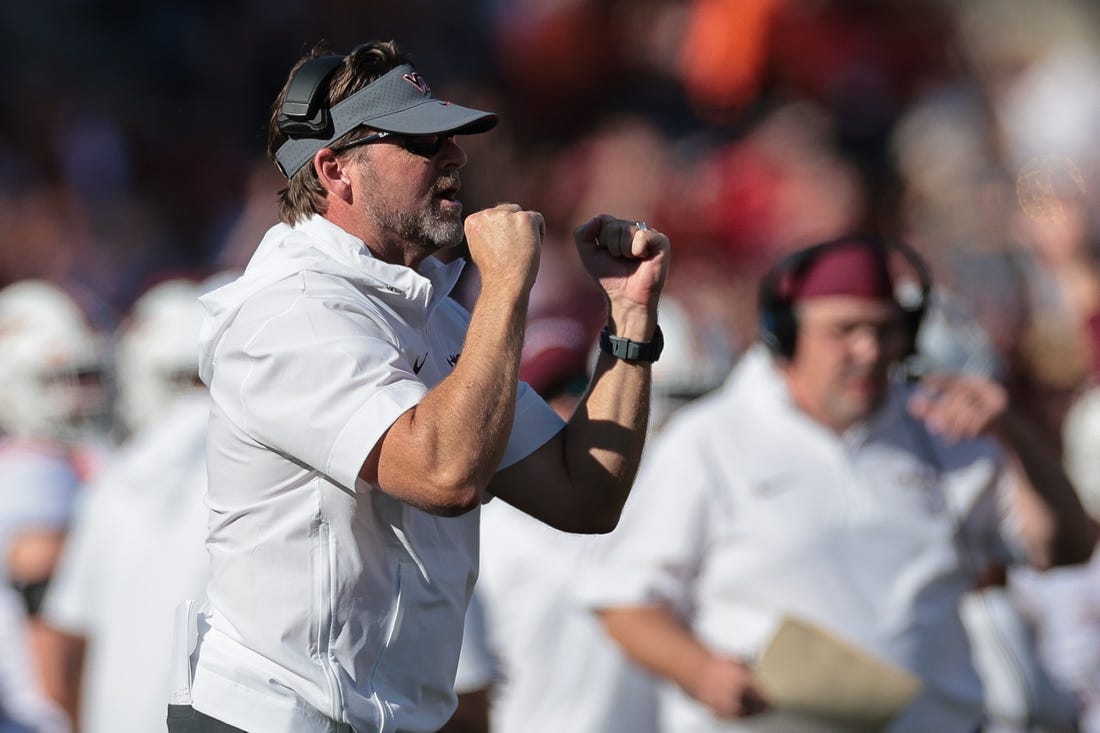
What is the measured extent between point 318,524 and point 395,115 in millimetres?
746

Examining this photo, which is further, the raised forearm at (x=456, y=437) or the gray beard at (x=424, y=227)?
the gray beard at (x=424, y=227)

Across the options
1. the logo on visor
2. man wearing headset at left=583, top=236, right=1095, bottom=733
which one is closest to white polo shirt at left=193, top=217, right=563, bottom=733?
the logo on visor

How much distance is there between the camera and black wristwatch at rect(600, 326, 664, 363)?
337 cm

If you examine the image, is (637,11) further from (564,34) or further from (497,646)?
(497,646)

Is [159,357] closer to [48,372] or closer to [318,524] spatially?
[48,372]

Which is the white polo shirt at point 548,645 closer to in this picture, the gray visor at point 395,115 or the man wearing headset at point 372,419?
the man wearing headset at point 372,419

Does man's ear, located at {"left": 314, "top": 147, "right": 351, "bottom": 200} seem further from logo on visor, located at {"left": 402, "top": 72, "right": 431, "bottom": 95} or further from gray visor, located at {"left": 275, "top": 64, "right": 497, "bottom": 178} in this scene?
logo on visor, located at {"left": 402, "top": 72, "right": 431, "bottom": 95}

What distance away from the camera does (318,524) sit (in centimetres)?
309

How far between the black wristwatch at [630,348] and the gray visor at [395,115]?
0.46 m

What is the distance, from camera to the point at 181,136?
1403 centimetres

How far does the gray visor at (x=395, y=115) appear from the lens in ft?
10.5

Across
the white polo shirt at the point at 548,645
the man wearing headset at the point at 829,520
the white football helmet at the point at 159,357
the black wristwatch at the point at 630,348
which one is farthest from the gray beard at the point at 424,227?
the white football helmet at the point at 159,357

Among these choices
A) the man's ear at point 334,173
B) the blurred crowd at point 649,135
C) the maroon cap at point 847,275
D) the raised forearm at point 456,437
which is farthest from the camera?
the blurred crowd at point 649,135

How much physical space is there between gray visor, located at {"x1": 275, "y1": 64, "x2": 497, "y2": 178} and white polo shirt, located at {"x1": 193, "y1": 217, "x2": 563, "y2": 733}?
19 cm
